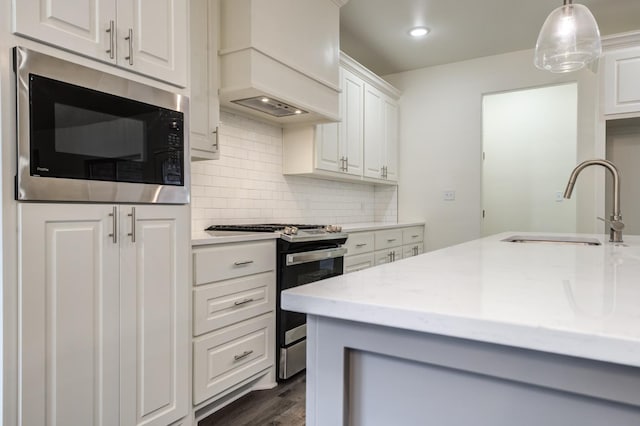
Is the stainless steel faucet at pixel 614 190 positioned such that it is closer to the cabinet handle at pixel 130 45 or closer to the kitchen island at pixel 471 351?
the kitchen island at pixel 471 351

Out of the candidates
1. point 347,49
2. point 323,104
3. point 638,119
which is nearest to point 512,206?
point 638,119

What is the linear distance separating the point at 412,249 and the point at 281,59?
268 cm

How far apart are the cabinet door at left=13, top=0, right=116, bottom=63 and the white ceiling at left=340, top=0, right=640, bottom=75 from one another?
7.54 ft

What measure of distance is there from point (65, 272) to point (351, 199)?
3.40 metres

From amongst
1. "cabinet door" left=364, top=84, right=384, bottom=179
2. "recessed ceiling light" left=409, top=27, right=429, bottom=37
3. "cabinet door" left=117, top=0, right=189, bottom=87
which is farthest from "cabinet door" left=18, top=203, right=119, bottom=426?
"recessed ceiling light" left=409, top=27, right=429, bottom=37

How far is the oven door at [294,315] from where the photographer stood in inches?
98.0

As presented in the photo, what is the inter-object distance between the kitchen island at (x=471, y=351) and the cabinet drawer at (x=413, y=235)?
3.49 metres

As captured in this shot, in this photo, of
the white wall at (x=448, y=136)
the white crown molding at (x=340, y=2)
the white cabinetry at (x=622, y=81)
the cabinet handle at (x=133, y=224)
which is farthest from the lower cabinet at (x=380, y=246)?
the white cabinetry at (x=622, y=81)

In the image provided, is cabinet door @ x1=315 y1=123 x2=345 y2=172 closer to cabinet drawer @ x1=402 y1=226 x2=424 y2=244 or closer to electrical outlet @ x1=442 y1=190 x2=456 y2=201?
cabinet drawer @ x1=402 y1=226 x2=424 y2=244

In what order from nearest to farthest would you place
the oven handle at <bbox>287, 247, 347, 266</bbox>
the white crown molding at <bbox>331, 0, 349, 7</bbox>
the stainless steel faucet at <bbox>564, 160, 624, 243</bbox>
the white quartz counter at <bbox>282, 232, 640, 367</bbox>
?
the white quartz counter at <bbox>282, 232, 640, 367</bbox> → the stainless steel faucet at <bbox>564, 160, 624, 243</bbox> → the oven handle at <bbox>287, 247, 347, 266</bbox> → the white crown molding at <bbox>331, 0, 349, 7</bbox>

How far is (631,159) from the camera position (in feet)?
13.4

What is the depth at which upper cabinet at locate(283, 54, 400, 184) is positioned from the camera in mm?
3352

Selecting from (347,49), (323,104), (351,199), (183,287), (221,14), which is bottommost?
(183,287)

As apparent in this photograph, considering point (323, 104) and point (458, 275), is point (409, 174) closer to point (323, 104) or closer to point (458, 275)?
point (323, 104)
